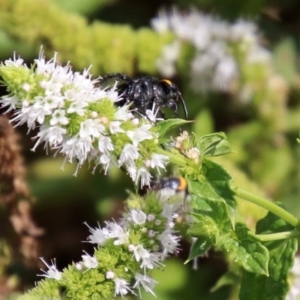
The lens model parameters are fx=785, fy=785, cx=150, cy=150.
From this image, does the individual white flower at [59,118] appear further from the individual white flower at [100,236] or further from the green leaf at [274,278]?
the green leaf at [274,278]

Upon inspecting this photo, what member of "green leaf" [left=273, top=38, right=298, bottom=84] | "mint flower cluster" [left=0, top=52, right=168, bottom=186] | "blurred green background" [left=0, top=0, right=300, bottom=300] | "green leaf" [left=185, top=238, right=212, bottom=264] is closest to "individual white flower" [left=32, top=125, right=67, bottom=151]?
"mint flower cluster" [left=0, top=52, right=168, bottom=186]

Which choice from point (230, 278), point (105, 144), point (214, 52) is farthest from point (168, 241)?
point (214, 52)

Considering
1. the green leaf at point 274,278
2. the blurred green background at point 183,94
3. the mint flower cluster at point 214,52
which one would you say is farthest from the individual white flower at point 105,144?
the mint flower cluster at point 214,52

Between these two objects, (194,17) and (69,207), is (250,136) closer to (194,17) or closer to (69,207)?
(194,17)

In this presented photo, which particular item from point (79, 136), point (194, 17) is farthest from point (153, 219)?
point (194, 17)

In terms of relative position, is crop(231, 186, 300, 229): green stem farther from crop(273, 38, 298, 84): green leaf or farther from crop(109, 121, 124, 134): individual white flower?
crop(273, 38, 298, 84): green leaf

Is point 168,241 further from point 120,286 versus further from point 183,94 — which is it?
point 183,94
